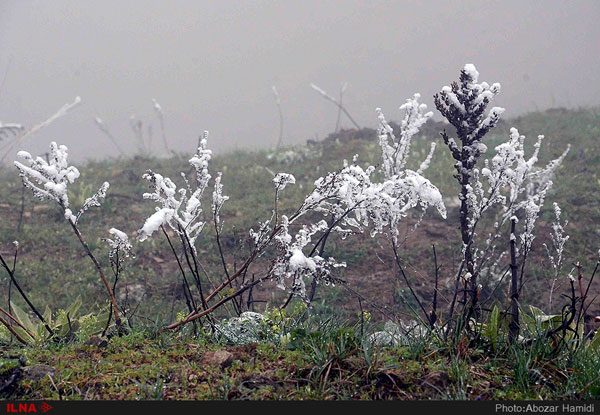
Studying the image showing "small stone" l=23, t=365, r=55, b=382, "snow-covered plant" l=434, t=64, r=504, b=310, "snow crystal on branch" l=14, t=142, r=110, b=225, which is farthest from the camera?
"snow-covered plant" l=434, t=64, r=504, b=310

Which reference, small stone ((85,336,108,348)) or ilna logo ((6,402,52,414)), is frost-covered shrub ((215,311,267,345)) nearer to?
small stone ((85,336,108,348))

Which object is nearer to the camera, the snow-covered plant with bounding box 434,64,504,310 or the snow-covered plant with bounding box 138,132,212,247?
the snow-covered plant with bounding box 138,132,212,247

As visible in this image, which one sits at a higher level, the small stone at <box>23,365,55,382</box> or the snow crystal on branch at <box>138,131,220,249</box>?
the snow crystal on branch at <box>138,131,220,249</box>

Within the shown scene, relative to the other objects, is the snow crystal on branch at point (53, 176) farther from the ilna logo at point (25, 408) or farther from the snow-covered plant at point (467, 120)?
the snow-covered plant at point (467, 120)

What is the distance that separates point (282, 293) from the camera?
7.00 meters

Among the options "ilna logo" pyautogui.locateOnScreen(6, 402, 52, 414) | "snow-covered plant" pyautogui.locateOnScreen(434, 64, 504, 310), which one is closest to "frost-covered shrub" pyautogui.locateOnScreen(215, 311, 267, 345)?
"ilna logo" pyautogui.locateOnScreen(6, 402, 52, 414)

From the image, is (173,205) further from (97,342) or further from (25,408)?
(25,408)

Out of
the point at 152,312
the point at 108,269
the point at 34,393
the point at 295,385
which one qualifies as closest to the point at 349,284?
the point at 152,312

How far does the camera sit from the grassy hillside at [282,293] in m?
3.16

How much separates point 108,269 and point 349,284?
320 centimetres

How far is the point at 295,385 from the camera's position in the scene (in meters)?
3.20

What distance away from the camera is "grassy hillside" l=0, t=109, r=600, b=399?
3.16m

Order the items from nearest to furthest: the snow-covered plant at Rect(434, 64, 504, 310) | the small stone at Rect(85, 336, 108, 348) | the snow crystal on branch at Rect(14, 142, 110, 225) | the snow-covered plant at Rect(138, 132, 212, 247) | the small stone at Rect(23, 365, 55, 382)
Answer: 1. the snow-covered plant at Rect(138, 132, 212, 247)
2. the small stone at Rect(23, 365, 55, 382)
3. the snow crystal on branch at Rect(14, 142, 110, 225)
4. the small stone at Rect(85, 336, 108, 348)
5. the snow-covered plant at Rect(434, 64, 504, 310)

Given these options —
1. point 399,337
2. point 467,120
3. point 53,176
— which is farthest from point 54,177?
point 467,120
